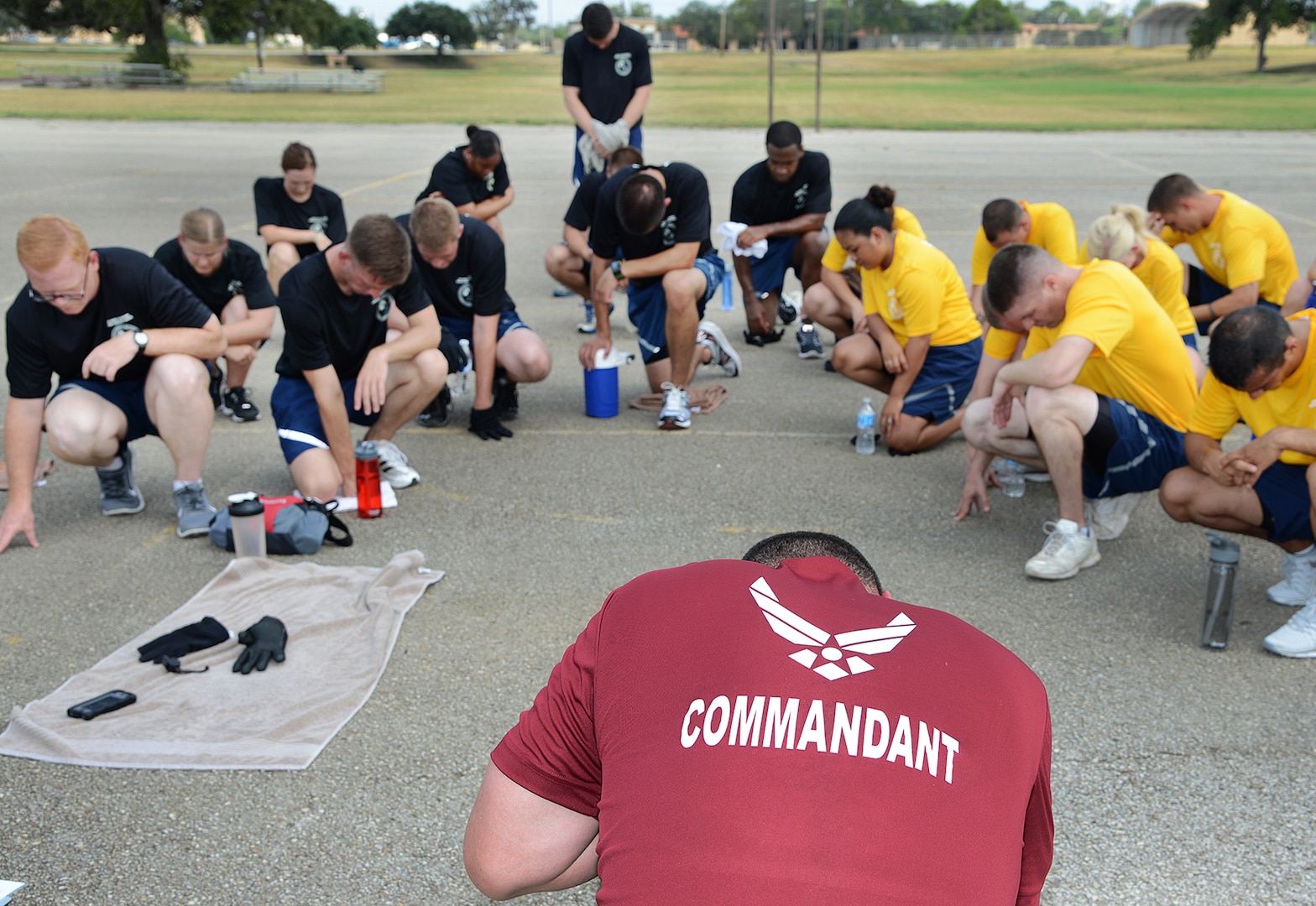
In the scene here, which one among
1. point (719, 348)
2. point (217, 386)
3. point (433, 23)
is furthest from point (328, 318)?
point (433, 23)

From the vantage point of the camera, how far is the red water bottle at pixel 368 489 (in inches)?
198

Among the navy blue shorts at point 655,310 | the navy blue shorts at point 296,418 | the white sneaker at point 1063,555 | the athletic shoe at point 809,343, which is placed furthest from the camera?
the athletic shoe at point 809,343

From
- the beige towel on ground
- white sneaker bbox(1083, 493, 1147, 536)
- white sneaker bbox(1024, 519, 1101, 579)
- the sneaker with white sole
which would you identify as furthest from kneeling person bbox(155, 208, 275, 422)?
white sneaker bbox(1083, 493, 1147, 536)

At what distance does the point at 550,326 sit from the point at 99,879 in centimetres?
638

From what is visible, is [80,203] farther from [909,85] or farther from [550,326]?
[909,85]

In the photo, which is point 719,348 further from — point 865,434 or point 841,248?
point 865,434

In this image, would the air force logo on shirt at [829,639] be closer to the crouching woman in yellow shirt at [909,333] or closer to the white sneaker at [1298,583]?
the white sneaker at [1298,583]

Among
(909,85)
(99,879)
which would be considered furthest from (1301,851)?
(909,85)

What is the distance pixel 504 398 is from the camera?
6602 mm

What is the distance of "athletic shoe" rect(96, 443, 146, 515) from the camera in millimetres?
5129

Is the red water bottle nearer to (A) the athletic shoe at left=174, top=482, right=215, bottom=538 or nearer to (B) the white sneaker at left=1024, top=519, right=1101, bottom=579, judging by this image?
(A) the athletic shoe at left=174, top=482, right=215, bottom=538

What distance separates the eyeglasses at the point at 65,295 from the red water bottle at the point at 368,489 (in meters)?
1.34

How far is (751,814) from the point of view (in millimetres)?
1529

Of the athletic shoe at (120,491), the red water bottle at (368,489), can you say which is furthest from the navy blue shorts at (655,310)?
the athletic shoe at (120,491)
